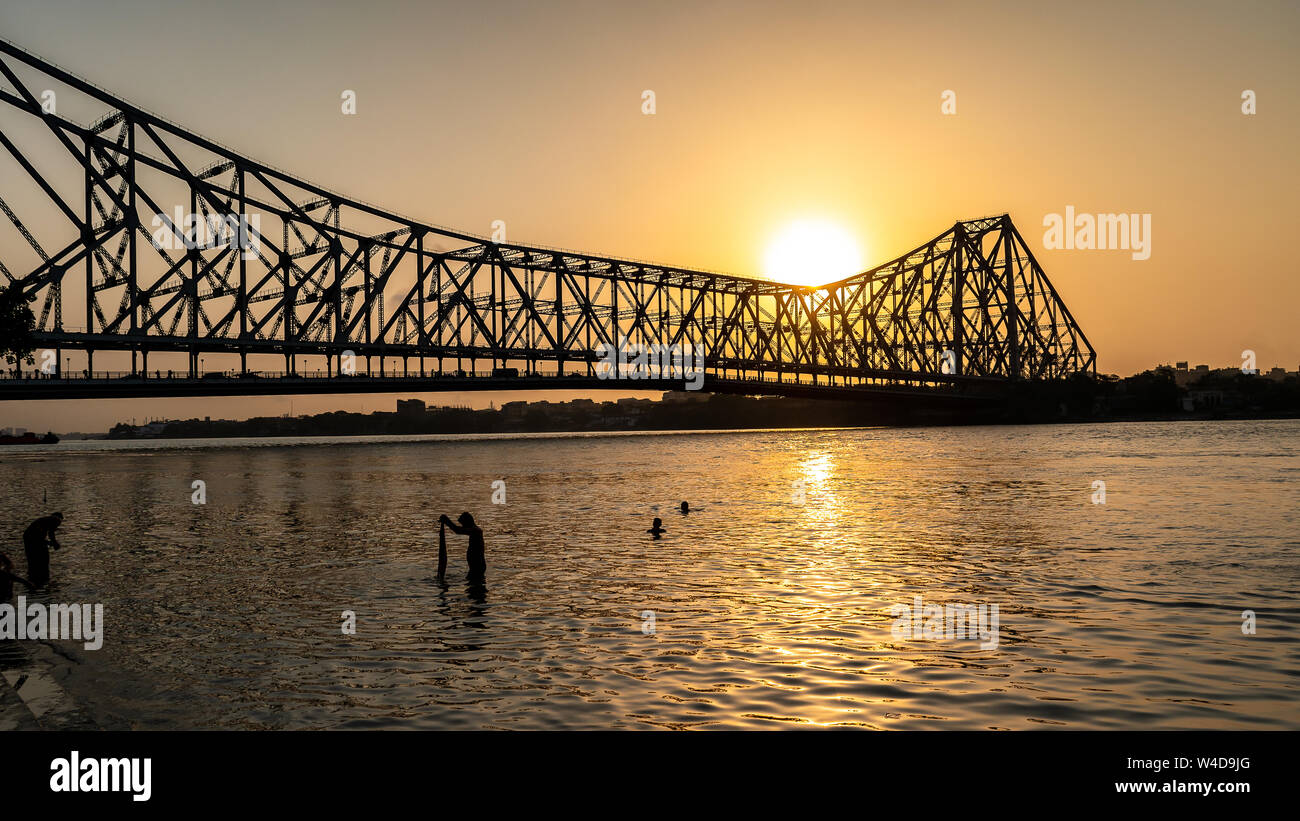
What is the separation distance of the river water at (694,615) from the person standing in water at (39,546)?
0.69 m

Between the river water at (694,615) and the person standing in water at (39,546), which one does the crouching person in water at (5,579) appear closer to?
the river water at (694,615)

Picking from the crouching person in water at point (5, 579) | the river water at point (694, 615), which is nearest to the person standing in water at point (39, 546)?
the river water at point (694, 615)

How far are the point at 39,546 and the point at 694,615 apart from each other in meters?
12.7

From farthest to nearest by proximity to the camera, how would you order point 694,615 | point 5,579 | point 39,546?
point 39,546
point 694,615
point 5,579

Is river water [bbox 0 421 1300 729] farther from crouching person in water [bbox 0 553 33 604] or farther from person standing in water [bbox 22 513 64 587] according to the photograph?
crouching person in water [bbox 0 553 33 604]

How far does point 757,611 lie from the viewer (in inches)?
603

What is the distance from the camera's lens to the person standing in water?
17906mm

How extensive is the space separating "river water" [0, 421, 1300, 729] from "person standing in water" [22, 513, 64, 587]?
692 mm

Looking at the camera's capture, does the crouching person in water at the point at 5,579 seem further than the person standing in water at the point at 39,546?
No

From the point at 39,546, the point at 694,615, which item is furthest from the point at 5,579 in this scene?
the point at 694,615

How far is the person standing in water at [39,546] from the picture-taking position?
705 inches

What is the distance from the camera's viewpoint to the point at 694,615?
49.3ft

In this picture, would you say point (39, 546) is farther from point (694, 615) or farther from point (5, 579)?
point (694, 615)
